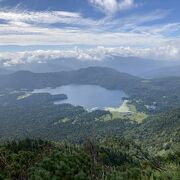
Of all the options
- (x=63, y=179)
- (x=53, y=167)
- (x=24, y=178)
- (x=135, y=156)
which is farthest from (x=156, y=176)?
(x=135, y=156)

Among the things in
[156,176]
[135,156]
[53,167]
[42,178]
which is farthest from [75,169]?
[135,156]

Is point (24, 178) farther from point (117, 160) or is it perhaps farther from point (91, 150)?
point (117, 160)

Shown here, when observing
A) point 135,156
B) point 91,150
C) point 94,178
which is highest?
point 91,150

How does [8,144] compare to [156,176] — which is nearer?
[156,176]

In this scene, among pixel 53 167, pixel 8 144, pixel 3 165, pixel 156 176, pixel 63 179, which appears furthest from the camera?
pixel 8 144

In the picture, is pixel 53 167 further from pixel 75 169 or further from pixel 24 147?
pixel 24 147

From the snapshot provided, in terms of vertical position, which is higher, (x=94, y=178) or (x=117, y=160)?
(x=94, y=178)

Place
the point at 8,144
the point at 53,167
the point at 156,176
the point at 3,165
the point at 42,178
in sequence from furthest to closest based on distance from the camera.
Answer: the point at 8,144 → the point at 53,167 → the point at 42,178 → the point at 156,176 → the point at 3,165
